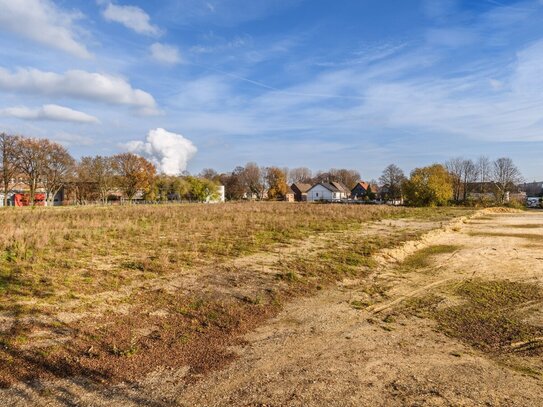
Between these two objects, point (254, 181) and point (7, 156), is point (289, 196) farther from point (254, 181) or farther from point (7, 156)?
point (7, 156)

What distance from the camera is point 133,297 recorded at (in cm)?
931

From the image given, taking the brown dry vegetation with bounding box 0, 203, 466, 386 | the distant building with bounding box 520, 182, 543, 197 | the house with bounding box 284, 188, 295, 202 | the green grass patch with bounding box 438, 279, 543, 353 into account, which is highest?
the distant building with bounding box 520, 182, 543, 197

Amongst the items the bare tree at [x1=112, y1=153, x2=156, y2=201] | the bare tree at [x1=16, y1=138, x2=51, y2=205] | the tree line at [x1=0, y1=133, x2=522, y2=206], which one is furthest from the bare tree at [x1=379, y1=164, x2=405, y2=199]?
the bare tree at [x1=16, y1=138, x2=51, y2=205]

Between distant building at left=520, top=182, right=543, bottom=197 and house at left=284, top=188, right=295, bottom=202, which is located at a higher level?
distant building at left=520, top=182, right=543, bottom=197

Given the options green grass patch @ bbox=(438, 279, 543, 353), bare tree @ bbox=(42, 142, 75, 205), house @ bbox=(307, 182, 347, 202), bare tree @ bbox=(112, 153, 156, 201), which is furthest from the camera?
house @ bbox=(307, 182, 347, 202)

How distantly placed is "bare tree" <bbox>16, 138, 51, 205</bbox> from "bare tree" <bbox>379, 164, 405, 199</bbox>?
72971mm

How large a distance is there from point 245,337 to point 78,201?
8060 cm

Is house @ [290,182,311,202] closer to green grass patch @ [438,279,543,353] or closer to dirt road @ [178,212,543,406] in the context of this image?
green grass patch @ [438,279,543,353]

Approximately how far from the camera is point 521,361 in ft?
21.6

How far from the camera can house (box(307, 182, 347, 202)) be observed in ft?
369

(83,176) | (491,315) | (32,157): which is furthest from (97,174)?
(491,315)

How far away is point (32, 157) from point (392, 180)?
76.5 m

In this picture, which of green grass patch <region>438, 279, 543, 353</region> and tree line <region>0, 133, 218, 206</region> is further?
tree line <region>0, 133, 218, 206</region>

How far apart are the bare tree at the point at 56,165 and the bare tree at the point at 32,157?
0.48 meters
